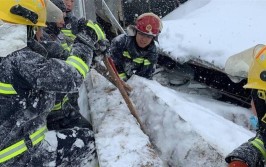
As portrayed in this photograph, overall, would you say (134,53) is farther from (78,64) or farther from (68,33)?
(78,64)

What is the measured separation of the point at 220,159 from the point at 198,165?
155mm

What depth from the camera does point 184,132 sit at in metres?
2.81

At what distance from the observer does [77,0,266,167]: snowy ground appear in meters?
2.68

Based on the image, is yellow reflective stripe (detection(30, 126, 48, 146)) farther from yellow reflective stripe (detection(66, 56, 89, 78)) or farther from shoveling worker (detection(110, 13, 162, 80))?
shoveling worker (detection(110, 13, 162, 80))

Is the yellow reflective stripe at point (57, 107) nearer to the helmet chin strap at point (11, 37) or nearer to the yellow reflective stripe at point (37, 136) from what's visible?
the yellow reflective stripe at point (37, 136)

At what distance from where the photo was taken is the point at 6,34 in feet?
7.86

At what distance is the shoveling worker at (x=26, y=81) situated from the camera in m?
2.31

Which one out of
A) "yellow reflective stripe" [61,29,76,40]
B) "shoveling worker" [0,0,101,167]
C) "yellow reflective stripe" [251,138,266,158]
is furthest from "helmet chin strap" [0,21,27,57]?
"yellow reflective stripe" [61,29,76,40]

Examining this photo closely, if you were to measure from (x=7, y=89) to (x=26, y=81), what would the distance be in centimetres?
12

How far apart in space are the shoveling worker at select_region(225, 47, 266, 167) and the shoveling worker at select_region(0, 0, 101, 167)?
1111mm

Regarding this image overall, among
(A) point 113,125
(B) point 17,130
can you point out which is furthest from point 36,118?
(A) point 113,125

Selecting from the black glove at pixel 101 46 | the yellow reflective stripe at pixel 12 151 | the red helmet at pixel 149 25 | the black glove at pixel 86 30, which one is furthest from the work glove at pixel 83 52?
the red helmet at pixel 149 25

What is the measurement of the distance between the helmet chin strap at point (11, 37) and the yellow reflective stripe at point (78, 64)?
35cm

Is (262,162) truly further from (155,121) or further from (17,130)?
(17,130)
